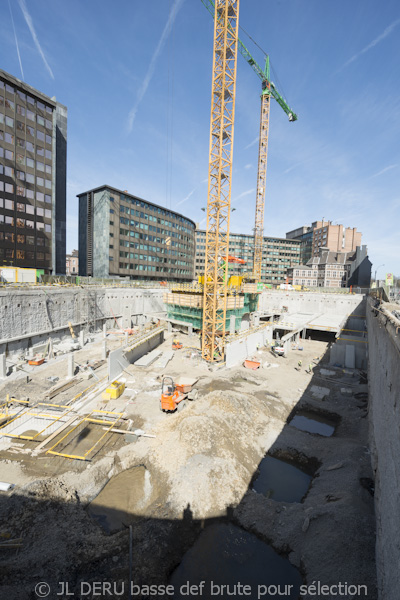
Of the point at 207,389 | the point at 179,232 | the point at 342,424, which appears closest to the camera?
the point at 342,424

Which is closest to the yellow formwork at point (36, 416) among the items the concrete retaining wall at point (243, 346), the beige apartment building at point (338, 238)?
the concrete retaining wall at point (243, 346)

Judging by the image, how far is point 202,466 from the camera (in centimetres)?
1214

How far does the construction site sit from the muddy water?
58mm

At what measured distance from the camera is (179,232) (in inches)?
3516

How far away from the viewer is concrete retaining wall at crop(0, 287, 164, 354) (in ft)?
88.9

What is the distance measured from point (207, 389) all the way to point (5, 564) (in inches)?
625

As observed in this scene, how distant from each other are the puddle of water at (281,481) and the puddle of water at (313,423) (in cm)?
420

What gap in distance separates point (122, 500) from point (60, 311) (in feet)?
90.3

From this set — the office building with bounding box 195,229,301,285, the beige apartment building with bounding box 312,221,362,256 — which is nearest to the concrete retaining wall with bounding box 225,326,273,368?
the beige apartment building with bounding box 312,221,362,256

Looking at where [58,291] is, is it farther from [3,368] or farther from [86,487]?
[86,487]

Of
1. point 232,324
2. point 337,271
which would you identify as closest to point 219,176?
Result: point 232,324

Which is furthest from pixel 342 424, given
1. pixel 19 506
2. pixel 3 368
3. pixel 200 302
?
pixel 3 368

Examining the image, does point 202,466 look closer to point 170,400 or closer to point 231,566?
point 231,566

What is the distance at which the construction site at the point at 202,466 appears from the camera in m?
8.25
